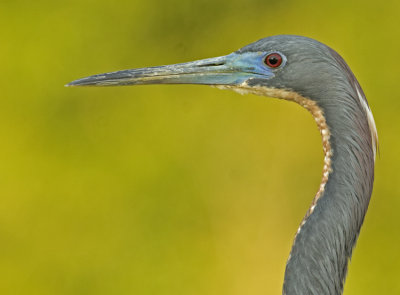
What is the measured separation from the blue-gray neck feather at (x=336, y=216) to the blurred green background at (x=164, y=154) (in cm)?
218

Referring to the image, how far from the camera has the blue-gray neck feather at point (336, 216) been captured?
1536mm

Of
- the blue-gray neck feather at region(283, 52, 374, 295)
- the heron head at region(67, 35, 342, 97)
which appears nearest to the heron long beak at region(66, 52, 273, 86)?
the heron head at region(67, 35, 342, 97)

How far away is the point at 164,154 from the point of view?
4023 mm

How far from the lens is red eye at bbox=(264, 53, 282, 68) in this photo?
168 cm

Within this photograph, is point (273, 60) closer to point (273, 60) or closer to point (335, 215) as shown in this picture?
point (273, 60)

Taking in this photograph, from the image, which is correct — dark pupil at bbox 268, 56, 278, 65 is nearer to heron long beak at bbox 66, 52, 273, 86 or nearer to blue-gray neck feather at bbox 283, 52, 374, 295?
heron long beak at bbox 66, 52, 273, 86

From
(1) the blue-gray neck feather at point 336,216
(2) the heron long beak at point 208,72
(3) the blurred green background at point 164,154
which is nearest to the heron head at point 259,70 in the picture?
(2) the heron long beak at point 208,72

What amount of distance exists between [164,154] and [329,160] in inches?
99.0

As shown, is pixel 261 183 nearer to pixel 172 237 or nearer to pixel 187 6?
pixel 172 237

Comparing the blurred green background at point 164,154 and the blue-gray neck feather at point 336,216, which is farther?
the blurred green background at point 164,154

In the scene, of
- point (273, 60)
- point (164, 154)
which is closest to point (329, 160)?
point (273, 60)

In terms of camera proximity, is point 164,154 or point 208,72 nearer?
point 208,72

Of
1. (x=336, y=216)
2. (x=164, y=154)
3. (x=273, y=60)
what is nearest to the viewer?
(x=336, y=216)

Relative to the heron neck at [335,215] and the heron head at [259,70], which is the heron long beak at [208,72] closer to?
the heron head at [259,70]
